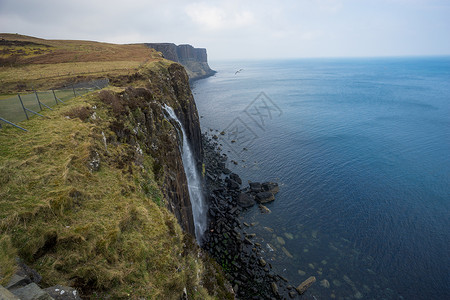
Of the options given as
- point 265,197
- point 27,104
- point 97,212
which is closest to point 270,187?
point 265,197

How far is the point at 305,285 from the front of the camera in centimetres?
2536

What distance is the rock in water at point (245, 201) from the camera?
37.7 meters

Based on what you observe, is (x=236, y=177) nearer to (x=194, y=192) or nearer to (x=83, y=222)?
(x=194, y=192)

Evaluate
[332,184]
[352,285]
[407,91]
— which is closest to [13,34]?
[332,184]

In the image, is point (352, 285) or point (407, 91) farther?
point (407, 91)

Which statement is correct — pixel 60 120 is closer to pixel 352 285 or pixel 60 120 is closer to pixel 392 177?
pixel 352 285

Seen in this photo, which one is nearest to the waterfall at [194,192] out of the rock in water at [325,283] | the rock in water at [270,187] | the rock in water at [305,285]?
the rock in water at [270,187]

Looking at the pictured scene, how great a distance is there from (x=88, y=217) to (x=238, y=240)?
24061 mm

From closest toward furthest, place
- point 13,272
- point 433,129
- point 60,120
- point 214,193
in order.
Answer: point 13,272, point 60,120, point 214,193, point 433,129

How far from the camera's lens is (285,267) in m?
27.7

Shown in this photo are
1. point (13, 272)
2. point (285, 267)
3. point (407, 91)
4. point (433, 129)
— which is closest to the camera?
point (13, 272)

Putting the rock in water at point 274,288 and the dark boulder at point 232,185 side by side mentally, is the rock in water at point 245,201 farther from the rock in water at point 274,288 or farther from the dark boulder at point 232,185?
the rock in water at point 274,288

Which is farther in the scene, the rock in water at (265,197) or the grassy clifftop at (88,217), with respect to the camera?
the rock in water at (265,197)

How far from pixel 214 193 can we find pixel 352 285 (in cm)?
2431
